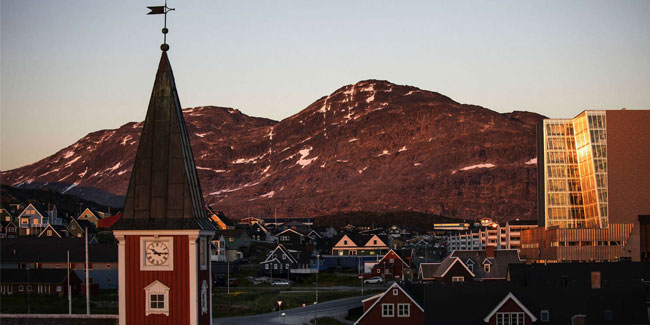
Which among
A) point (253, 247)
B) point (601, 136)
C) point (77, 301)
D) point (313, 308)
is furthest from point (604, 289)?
point (253, 247)

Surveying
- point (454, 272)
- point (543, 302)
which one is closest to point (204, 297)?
point (543, 302)

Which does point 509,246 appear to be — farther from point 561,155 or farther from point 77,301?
point 77,301

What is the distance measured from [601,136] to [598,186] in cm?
770

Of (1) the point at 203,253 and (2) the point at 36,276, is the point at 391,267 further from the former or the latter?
(1) the point at 203,253

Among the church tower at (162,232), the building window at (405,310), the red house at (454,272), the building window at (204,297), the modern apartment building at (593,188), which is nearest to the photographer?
the church tower at (162,232)

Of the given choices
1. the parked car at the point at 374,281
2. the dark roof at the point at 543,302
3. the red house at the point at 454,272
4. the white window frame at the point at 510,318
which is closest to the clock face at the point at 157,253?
the dark roof at the point at 543,302

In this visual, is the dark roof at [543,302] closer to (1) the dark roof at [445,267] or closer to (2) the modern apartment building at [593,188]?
(1) the dark roof at [445,267]

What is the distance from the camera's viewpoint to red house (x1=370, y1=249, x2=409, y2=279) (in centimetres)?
13775

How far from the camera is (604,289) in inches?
2509

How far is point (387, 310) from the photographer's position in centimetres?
7244

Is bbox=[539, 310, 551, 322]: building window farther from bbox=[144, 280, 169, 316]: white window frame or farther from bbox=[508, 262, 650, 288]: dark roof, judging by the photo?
bbox=[144, 280, 169, 316]: white window frame

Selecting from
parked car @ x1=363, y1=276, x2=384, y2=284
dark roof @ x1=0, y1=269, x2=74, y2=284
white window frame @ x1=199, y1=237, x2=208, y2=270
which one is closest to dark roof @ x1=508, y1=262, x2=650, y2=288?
white window frame @ x1=199, y1=237, x2=208, y2=270

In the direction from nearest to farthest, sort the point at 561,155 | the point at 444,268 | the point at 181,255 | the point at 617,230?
the point at 181,255
the point at 444,268
the point at 617,230
the point at 561,155

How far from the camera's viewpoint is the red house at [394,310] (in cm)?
7150
